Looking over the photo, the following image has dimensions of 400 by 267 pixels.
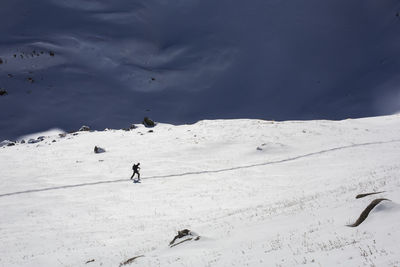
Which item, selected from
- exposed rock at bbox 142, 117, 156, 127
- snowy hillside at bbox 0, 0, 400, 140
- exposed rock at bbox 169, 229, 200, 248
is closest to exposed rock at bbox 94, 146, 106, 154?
exposed rock at bbox 142, 117, 156, 127

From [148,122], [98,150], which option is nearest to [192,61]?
[148,122]

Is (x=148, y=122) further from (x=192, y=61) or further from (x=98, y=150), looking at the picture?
(x=192, y=61)

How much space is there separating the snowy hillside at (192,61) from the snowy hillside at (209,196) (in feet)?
26.7

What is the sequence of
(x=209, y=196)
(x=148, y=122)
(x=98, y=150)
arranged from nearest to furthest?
(x=209, y=196) → (x=98, y=150) → (x=148, y=122)

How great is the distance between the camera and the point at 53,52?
56156mm

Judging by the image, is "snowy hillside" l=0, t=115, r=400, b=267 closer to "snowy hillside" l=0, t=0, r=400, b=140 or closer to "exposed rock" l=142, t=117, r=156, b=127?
"exposed rock" l=142, t=117, r=156, b=127

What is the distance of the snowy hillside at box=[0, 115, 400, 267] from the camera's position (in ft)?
31.7

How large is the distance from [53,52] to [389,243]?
5713 cm

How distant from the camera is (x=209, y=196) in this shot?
22.3 meters

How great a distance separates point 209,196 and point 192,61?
1573 inches

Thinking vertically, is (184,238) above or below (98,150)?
below

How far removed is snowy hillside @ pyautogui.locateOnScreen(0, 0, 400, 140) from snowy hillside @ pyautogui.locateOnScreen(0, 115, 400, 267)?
815cm

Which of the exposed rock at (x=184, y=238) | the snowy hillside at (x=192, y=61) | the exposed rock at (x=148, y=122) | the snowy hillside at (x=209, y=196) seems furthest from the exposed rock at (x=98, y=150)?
the exposed rock at (x=184, y=238)

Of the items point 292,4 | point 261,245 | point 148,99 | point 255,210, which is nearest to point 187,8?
point 292,4
